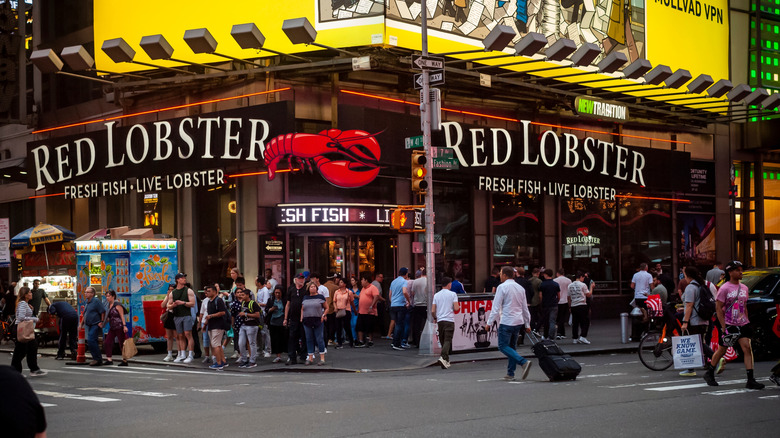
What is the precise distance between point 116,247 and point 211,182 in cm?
404

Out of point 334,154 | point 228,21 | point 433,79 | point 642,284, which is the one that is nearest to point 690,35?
point 642,284

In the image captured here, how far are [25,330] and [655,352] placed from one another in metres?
11.4

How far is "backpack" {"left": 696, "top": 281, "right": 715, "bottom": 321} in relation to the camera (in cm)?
1504

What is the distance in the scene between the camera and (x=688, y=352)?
1517cm

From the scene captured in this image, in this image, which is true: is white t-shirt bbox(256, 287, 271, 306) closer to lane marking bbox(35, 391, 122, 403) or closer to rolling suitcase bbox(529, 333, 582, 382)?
lane marking bbox(35, 391, 122, 403)

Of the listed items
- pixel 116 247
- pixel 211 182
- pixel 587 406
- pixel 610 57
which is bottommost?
pixel 587 406

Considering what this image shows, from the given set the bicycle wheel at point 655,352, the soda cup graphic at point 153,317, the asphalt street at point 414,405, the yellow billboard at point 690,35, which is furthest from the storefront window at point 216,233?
the yellow billboard at point 690,35

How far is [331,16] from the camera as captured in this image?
25531 millimetres

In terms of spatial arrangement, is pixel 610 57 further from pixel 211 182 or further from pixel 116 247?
pixel 116 247

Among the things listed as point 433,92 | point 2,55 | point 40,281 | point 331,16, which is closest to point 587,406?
point 433,92

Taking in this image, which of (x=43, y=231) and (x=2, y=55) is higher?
(x=2, y=55)

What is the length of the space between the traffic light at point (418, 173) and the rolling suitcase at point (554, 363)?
19.5 ft

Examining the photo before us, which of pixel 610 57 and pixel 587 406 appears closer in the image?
pixel 587 406

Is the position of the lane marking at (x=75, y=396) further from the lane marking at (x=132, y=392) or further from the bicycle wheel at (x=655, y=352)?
the bicycle wheel at (x=655, y=352)
